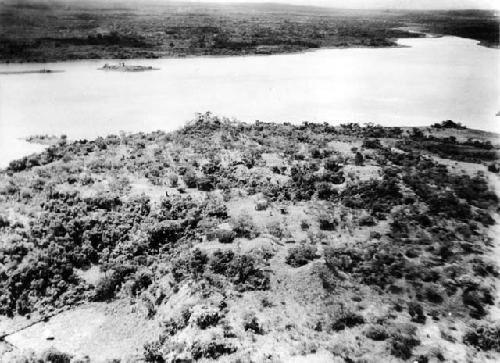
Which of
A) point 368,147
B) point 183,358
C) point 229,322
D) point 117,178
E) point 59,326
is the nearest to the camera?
point 183,358

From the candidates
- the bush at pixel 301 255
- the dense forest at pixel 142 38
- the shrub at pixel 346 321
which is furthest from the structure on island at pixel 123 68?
the shrub at pixel 346 321

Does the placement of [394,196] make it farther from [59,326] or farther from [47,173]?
[47,173]

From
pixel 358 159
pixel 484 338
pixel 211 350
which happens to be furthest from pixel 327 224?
pixel 358 159

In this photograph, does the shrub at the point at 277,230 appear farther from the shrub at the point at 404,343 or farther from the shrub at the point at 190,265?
the shrub at the point at 404,343

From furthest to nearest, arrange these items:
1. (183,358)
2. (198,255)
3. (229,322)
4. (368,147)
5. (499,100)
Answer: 1. (499,100)
2. (368,147)
3. (198,255)
4. (229,322)
5. (183,358)

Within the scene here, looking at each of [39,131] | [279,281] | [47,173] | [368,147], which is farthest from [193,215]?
[39,131]

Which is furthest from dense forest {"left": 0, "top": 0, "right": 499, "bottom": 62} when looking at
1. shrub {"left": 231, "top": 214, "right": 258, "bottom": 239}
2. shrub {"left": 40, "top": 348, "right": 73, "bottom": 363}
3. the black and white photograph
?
shrub {"left": 40, "top": 348, "right": 73, "bottom": 363}

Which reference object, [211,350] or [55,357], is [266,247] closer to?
[211,350]
